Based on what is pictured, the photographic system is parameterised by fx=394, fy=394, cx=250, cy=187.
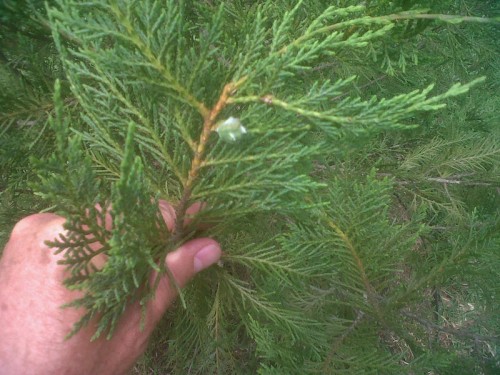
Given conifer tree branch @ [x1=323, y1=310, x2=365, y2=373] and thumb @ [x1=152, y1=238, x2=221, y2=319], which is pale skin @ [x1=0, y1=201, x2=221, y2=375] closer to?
thumb @ [x1=152, y1=238, x2=221, y2=319]

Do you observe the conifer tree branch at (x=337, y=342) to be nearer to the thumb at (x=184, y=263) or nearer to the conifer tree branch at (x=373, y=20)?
the thumb at (x=184, y=263)

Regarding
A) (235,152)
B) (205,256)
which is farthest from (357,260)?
(235,152)

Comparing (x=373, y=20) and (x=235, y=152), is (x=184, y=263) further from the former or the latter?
(x=373, y=20)

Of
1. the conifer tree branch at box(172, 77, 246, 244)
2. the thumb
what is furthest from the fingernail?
the conifer tree branch at box(172, 77, 246, 244)

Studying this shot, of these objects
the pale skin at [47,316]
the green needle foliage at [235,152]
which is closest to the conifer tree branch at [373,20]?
the green needle foliage at [235,152]

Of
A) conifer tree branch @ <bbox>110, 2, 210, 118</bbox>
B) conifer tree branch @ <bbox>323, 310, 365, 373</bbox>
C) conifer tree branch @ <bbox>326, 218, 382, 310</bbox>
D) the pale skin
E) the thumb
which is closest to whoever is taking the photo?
conifer tree branch @ <bbox>110, 2, 210, 118</bbox>

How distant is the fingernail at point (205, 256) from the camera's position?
1.69 metres

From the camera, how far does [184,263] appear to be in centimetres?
163

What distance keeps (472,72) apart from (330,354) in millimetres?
3740

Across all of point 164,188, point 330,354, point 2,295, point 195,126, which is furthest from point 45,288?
point 330,354

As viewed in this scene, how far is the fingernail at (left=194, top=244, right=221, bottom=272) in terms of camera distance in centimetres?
→ 169

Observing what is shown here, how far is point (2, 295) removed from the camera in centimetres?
149

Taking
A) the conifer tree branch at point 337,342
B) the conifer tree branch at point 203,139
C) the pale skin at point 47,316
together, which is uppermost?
the conifer tree branch at point 203,139

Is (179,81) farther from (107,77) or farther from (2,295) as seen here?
(2,295)
